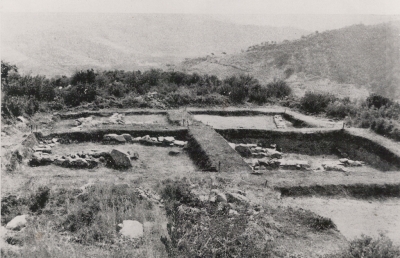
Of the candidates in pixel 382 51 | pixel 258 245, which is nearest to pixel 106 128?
pixel 258 245

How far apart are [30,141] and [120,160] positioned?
3.01 meters

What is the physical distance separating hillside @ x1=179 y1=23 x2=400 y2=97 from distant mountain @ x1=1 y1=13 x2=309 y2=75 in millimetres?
8402

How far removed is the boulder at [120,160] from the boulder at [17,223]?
12.2ft

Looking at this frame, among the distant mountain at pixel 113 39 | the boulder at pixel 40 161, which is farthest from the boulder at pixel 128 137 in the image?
the distant mountain at pixel 113 39

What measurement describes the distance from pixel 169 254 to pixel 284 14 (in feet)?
380

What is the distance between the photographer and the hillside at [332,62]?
966 inches

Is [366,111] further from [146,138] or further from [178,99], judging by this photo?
[146,138]

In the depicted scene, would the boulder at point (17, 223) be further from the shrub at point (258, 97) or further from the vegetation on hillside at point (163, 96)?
the shrub at point (258, 97)

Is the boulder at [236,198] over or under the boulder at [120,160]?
over

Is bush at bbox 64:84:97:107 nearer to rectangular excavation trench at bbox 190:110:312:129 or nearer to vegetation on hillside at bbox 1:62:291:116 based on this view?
vegetation on hillside at bbox 1:62:291:116

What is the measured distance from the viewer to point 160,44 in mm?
48781

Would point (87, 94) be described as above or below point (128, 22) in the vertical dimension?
below

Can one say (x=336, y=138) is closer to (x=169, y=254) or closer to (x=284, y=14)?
(x=169, y=254)

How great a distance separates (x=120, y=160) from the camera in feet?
29.6
